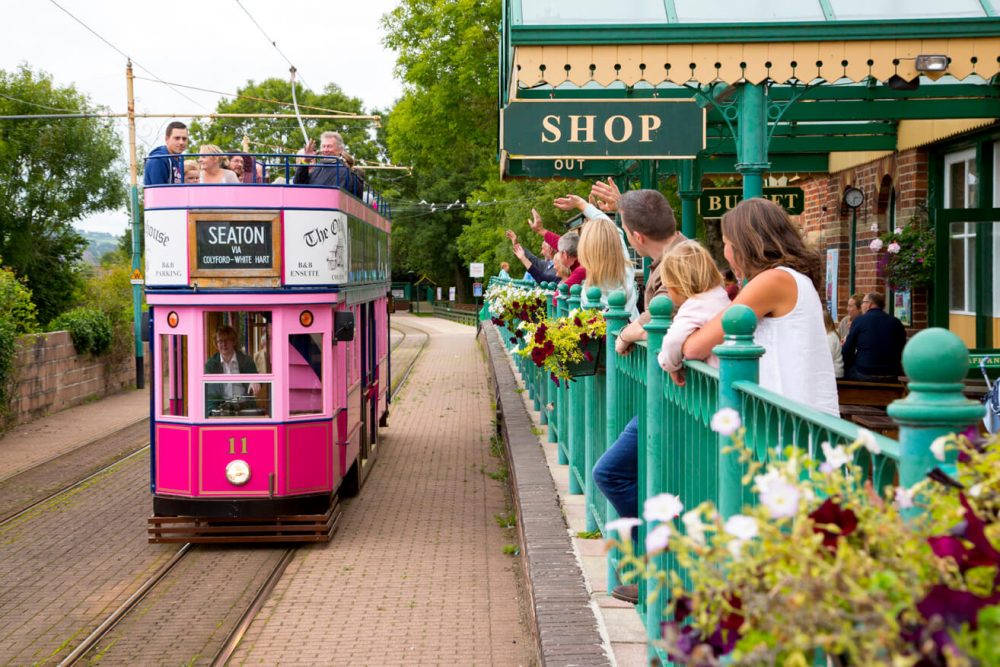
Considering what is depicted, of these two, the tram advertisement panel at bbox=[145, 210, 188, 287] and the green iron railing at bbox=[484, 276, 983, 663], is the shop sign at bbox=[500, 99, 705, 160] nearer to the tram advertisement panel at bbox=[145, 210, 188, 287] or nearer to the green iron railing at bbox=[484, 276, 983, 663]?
the green iron railing at bbox=[484, 276, 983, 663]

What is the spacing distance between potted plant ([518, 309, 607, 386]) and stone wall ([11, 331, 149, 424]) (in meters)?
15.4

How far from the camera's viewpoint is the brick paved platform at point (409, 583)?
23.4 ft

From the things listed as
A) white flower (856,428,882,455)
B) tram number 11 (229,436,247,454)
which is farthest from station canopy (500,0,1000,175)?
white flower (856,428,882,455)

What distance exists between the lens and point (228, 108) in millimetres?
68000

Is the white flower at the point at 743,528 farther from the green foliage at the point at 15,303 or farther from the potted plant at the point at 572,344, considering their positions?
the green foliage at the point at 15,303

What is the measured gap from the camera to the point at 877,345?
35.4 feet

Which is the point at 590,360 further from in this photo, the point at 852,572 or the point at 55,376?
the point at 55,376

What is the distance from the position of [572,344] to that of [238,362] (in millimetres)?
4205

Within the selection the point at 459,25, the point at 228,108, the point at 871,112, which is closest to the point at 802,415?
the point at 871,112

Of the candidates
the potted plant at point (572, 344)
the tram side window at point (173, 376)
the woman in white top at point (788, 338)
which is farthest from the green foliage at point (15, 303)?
the woman in white top at point (788, 338)

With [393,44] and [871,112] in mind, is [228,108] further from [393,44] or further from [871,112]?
[871,112]

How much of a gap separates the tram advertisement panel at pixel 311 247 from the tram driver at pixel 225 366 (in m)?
0.68

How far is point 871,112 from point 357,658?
24.4 ft

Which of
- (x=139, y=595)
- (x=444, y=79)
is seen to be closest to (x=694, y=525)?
(x=139, y=595)
